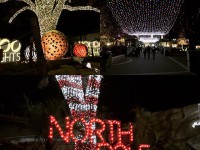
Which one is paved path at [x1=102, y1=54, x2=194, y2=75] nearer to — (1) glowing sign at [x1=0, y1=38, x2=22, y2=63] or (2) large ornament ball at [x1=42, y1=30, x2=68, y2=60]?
(1) glowing sign at [x1=0, y1=38, x2=22, y2=63]

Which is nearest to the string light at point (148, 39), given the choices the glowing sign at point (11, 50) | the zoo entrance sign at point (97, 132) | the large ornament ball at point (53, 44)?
the glowing sign at point (11, 50)

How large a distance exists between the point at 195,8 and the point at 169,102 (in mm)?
23497

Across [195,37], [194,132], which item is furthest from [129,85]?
[195,37]

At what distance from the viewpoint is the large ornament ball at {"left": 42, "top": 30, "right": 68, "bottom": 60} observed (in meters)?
9.42

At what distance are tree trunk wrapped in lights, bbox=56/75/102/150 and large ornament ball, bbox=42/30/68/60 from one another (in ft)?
6.28

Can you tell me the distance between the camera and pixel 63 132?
4.62 meters

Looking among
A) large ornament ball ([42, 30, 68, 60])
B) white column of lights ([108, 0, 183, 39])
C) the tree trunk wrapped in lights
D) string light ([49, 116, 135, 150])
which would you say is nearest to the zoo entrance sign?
string light ([49, 116, 135, 150])

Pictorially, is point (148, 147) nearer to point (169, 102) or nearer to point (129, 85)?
point (169, 102)

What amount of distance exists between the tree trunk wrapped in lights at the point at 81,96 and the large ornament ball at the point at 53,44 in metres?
1.91

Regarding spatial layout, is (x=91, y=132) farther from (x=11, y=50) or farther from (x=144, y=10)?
(x=144, y=10)

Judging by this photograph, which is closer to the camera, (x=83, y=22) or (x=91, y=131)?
(x=91, y=131)

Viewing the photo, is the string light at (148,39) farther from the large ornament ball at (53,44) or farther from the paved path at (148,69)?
the large ornament ball at (53,44)

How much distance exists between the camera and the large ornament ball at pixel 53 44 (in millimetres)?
9422

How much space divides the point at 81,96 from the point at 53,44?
3405mm
